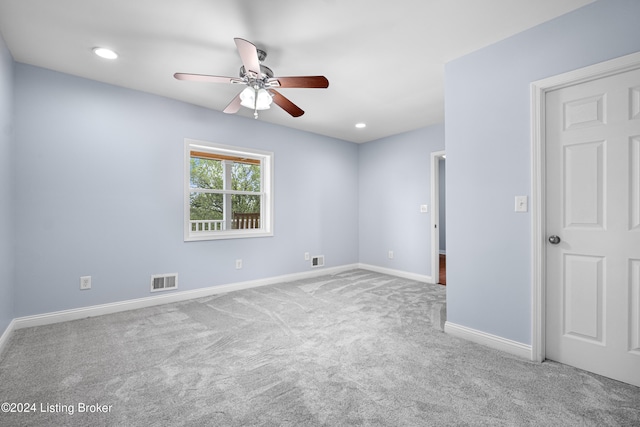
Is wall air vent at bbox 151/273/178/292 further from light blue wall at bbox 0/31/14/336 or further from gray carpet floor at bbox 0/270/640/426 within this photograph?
light blue wall at bbox 0/31/14/336

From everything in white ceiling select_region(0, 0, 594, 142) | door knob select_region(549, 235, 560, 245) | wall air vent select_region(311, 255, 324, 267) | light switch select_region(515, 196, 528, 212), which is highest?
white ceiling select_region(0, 0, 594, 142)

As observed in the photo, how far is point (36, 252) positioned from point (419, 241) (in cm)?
494

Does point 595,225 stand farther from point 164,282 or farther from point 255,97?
point 164,282

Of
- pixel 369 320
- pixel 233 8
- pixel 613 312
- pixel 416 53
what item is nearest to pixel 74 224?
pixel 233 8

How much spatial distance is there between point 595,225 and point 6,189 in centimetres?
477

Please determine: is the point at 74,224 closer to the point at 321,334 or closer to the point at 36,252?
the point at 36,252

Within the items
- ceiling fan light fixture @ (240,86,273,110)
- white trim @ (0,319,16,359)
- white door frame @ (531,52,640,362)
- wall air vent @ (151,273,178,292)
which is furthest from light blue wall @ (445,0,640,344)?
white trim @ (0,319,16,359)

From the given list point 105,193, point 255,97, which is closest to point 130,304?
point 105,193

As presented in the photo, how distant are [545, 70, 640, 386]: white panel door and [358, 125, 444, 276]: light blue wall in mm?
2524

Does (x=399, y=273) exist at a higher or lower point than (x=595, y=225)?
lower

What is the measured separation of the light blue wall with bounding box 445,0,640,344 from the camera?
2.01 m

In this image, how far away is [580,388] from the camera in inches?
71.4

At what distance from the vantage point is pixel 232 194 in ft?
17.3

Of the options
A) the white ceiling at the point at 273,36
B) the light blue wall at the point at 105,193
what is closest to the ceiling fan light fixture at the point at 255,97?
the white ceiling at the point at 273,36
